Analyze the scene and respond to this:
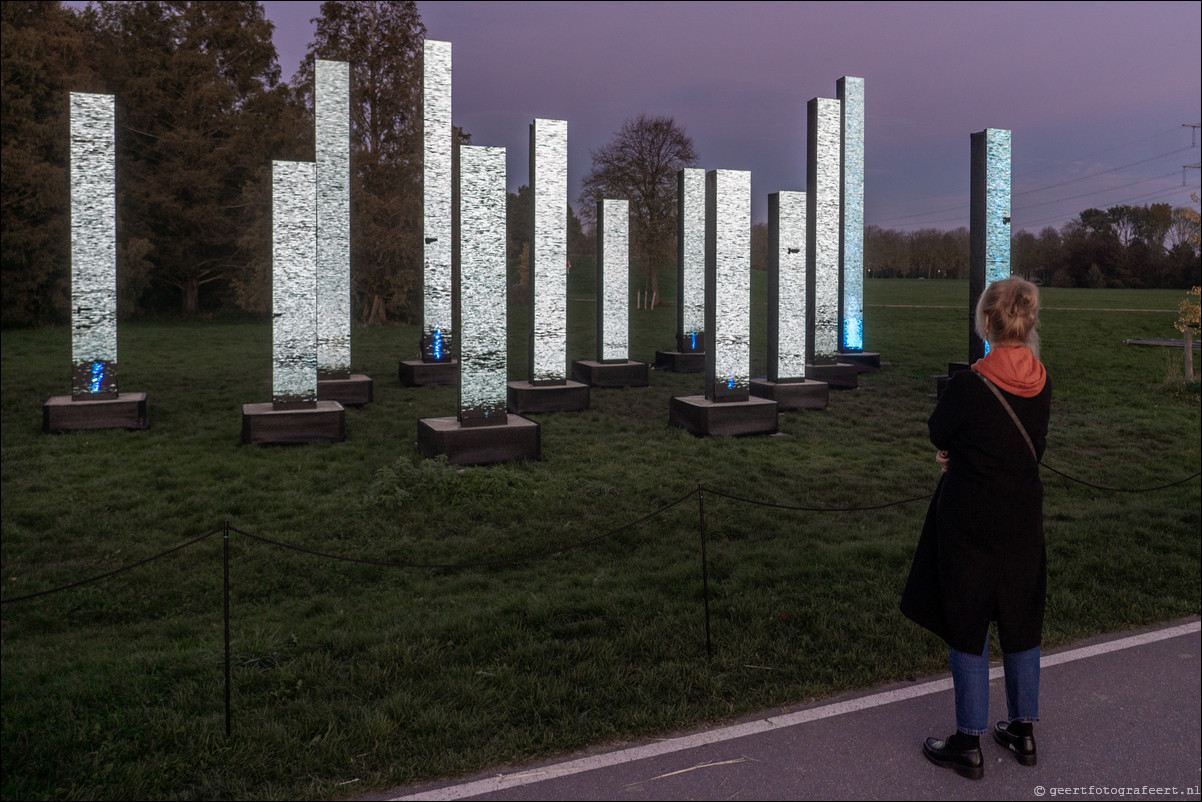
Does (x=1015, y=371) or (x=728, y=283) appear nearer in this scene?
(x=1015, y=371)

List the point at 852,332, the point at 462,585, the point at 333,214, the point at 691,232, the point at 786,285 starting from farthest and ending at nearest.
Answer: the point at 852,332, the point at 691,232, the point at 333,214, the point at 786,285, the point at 462,585

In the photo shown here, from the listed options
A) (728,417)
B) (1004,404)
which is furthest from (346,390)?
(1004,404)

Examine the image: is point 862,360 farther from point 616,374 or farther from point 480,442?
point 480,442

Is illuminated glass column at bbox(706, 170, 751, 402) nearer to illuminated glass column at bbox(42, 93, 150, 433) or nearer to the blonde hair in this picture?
illuminated glass column at bbox(42, 93, 150, 433)

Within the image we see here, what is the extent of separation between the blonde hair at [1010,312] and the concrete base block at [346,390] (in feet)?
40.1

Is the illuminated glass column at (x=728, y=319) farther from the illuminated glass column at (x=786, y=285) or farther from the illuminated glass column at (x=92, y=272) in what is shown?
the illuminated glass column at (x=92, y=272)

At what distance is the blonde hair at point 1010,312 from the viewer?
3867mm

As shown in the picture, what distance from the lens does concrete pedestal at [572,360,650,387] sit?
56.4ft

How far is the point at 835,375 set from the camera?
1688 cm

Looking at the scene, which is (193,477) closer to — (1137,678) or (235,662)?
(235,662)

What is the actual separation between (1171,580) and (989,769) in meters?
3.81

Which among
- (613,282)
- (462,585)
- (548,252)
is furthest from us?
(613,282)

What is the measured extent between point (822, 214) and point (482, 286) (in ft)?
25.2

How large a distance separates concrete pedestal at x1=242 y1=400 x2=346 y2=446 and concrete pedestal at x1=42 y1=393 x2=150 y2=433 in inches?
70.0
